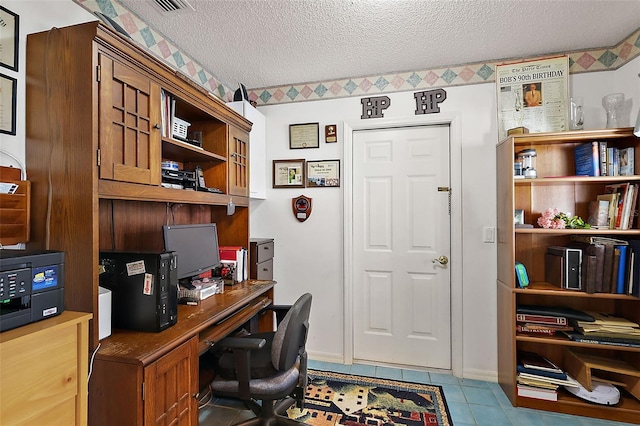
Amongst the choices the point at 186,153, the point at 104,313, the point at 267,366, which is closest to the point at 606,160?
the point at 267,366

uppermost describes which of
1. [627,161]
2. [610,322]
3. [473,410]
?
[627,161]

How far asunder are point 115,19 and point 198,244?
1363mm

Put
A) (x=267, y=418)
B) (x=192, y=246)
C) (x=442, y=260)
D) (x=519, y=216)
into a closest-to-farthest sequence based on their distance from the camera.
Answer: (x=267, y=418) < (x=192, y=246) < (x=519, y=216) < (x=442, y=260)

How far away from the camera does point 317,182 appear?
2.82 meters

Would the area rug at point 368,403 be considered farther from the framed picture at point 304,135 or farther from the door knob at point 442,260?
the framed picture at point 304,135

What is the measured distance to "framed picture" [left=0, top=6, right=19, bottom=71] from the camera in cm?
124

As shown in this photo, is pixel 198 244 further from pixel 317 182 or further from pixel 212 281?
pixel 317 182

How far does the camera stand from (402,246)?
270cm

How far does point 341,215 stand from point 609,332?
79.5 inches

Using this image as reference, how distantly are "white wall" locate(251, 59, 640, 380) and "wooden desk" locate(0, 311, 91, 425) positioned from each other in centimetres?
194

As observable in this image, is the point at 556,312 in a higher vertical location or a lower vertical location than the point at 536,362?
higher

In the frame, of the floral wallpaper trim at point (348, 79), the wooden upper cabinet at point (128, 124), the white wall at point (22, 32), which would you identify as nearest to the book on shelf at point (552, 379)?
the floral wallpaper trim at point (348, 79)

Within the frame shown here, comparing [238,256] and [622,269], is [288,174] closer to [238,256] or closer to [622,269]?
[238,256]

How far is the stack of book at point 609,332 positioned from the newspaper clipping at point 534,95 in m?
1.39
